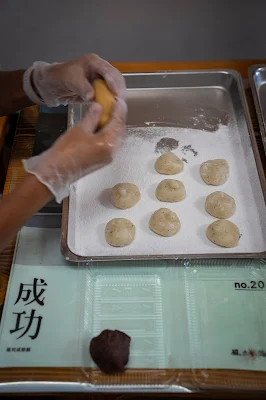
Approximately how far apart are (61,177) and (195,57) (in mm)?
1675

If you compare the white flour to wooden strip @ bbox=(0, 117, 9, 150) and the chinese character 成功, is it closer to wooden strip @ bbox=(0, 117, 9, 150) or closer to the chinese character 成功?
the chinese character 成功

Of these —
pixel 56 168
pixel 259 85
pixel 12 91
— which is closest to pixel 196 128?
pixel 259 85

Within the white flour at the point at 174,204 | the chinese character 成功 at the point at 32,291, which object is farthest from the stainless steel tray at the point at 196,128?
the chinese character 成功 at the point at 32,291

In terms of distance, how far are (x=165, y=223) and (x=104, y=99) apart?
0.56m

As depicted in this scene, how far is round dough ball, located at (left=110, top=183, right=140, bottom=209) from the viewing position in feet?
5.65

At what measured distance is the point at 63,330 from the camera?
54.7 inches

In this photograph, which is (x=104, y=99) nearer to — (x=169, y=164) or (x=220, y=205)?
(x=169, y=164)

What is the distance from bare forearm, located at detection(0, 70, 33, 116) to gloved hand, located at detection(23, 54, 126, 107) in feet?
0.13

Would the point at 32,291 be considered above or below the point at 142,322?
above

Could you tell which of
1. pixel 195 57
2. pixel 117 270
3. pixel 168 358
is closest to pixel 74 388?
pixel 168 358

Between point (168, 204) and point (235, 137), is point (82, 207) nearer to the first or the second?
point (168, 204)

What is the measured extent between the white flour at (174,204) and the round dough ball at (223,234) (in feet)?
0.09

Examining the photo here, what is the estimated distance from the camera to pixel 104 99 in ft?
4.67

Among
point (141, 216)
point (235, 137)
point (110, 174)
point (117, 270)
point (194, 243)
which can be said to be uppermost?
point (235, 137)
